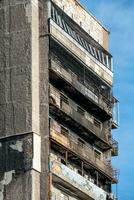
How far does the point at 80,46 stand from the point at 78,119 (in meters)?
5.62

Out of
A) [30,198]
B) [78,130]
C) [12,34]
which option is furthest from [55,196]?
[12,34]

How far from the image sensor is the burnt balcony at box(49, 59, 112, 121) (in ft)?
212

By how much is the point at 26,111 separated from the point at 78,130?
6016mm

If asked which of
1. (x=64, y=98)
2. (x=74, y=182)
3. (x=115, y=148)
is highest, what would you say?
(x=64, y=98)

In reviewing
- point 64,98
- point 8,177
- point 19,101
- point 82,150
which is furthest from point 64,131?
point 8,177

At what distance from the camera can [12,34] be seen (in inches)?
2539

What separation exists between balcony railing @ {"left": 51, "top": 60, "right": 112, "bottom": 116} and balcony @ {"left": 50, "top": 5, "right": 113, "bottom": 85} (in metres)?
1.35

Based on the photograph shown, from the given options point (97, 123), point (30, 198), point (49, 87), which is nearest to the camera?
point (30, 198)

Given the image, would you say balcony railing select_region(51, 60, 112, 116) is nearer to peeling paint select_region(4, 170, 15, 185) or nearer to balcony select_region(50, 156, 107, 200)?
balcony select_region(50, 156, 107, 200)

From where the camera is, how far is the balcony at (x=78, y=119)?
64175 mm

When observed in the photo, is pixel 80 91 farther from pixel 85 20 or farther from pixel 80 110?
pixel 85 20

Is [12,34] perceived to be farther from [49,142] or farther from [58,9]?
[49,142]

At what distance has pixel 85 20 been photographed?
71375mm

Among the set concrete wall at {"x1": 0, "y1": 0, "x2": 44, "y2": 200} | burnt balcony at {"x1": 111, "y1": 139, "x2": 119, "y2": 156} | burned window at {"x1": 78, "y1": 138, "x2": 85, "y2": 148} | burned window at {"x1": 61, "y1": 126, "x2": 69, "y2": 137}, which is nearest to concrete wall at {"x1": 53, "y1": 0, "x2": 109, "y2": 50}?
concrete wall at {"x1": 0, "y1": 0, "x2": 44, "y2": 200}
